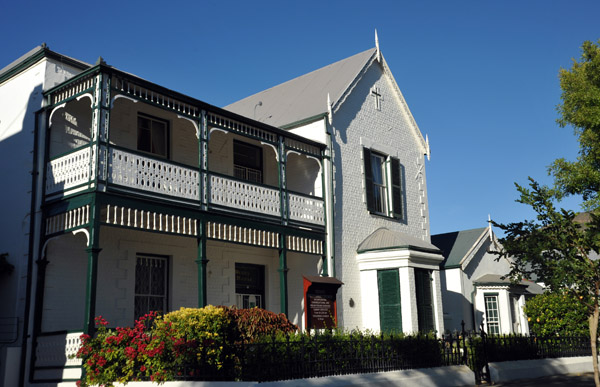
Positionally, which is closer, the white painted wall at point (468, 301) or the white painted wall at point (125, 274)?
the white painted wall at point (125, 274)

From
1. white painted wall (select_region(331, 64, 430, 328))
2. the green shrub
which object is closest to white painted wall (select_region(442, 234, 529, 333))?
white painted wall (select_region(331, 64, 430, 328))

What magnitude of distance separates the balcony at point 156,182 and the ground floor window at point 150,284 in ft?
8.09

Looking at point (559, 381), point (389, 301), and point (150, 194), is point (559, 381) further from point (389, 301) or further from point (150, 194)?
point (150, 194)

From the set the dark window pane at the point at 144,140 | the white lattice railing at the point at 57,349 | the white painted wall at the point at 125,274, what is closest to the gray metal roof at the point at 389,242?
the white painted wall at the point at 125,274

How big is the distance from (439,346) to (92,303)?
26.8ft

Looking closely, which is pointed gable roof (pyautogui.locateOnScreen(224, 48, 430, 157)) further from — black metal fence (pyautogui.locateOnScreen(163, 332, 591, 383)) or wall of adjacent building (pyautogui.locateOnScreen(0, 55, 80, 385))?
black metal fence (pyautogui.locateOnScreen(163, 332, 591, 383))

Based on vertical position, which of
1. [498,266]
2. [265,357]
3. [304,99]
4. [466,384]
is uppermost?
[304,99]

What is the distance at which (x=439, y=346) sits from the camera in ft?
47.5

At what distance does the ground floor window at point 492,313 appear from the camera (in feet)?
82.7

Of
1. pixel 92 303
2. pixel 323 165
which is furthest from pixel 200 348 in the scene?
pixel 323 165

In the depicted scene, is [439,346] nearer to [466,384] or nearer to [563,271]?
[466,384]

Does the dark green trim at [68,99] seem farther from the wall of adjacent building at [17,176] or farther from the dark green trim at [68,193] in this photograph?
the dark green trim at [68,193]

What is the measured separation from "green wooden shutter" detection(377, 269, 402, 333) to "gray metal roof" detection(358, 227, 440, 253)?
0.79 metres

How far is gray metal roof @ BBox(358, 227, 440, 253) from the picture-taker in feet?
62.0
